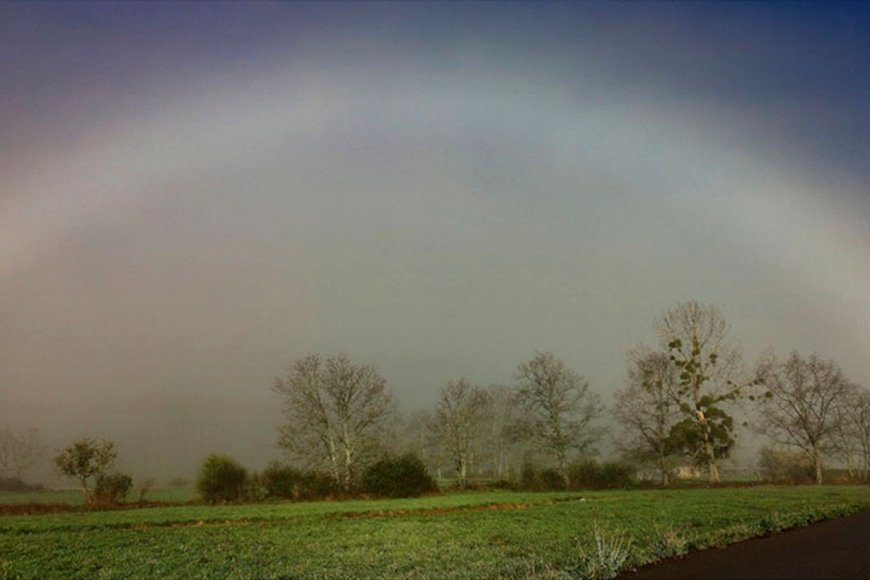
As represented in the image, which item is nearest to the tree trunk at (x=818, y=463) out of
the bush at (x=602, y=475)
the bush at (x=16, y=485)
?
the bush at (x=602, y=475)

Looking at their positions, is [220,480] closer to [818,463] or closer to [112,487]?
[112,487]

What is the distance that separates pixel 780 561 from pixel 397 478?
171 ft

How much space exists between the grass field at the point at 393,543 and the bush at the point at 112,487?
23944 millimetres

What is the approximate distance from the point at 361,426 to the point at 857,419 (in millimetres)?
80076

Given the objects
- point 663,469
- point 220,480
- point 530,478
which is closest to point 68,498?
point 220,480

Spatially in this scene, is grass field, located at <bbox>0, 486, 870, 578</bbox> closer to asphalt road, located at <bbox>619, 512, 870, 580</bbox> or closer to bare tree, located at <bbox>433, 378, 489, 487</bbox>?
asphalt road, located at <bbox>619, 512, 870, 580</bbox>

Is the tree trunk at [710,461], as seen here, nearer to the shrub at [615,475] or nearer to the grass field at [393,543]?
the shrub at [615,475]

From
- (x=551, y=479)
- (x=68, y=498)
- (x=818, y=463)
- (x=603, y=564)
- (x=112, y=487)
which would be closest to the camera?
(x=603, y=564)

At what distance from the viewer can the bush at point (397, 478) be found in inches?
2429

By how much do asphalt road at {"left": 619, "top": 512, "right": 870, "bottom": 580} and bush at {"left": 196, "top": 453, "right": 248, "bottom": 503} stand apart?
55.2 m

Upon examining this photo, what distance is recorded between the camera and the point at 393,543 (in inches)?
859

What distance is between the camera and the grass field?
15.7 metres

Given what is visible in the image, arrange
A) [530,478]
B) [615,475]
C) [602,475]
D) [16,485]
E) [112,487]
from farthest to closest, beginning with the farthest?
[16,485] → [530,478] → [602,475] → [615,475] → [112,487]

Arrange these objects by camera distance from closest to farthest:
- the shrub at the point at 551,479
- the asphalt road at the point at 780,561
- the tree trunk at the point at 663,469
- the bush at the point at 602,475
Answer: the asphalt road at the point at 780,561
the bush at the point at 602,475
the shrub at the point at 551,479
the tree trunk at the point at 663,469
